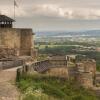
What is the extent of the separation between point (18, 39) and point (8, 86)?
18.7 meters

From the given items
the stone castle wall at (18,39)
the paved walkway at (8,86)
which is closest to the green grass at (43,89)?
the paved walkway at (8,86)

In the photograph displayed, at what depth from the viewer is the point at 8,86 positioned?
24469 mm

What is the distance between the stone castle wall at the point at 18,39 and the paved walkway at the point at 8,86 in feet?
43.5

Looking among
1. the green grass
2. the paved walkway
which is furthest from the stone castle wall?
the green grass

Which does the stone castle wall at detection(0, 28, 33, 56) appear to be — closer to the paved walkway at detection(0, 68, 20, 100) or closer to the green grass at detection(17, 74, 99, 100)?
the paved walkway at detection(0, 68, 20, 100)

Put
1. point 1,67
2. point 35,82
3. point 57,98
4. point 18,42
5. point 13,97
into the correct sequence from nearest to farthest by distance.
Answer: point 13,97
point 57,98
point 35,82
point 1,67
point 18,42

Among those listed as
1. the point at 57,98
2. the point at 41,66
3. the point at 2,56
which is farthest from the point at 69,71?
the point at 57,98

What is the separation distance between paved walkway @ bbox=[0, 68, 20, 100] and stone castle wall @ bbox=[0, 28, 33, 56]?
43.5 feet

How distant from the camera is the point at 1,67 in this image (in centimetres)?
3020

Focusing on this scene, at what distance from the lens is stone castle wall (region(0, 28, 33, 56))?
137 ft

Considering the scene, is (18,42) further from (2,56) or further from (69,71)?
(69,71)

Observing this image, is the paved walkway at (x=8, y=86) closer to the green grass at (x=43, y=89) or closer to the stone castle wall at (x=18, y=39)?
the green grass at (x=43, y=89)

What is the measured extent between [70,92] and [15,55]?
16015mm

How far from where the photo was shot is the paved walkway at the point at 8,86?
21833 millimetres
